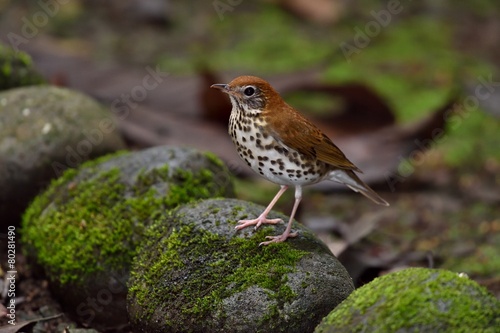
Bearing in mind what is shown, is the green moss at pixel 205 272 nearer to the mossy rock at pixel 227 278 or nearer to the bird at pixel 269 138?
the mossy rock at pixel 227 278

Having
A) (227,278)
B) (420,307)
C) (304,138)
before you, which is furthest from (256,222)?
(420,307)

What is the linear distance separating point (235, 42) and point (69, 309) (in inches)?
257

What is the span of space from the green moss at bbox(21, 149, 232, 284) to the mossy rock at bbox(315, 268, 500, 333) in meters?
1.70

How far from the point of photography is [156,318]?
14.7 feet

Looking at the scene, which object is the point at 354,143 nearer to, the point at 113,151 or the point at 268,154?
the point at 113,151

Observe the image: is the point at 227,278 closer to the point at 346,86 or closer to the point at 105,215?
the point at 105,215

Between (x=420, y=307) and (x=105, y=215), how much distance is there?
2.37 m

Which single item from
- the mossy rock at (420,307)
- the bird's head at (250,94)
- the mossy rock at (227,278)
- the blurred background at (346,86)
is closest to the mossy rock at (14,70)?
the blurred background at (346,86)

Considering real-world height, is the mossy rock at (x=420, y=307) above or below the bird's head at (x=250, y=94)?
below

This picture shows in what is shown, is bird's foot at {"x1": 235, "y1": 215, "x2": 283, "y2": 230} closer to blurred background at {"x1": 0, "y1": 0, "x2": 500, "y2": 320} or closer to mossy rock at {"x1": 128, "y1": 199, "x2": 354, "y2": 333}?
mossy rock at {"x1": 128, "y1": 199, "x2": 354, "y2": 333}

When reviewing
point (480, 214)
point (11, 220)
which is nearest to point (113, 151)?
point (11, 220)

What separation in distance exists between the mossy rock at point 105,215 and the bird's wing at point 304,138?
928 mm

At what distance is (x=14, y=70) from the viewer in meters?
6.77

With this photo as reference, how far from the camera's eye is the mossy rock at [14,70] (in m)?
6.68
